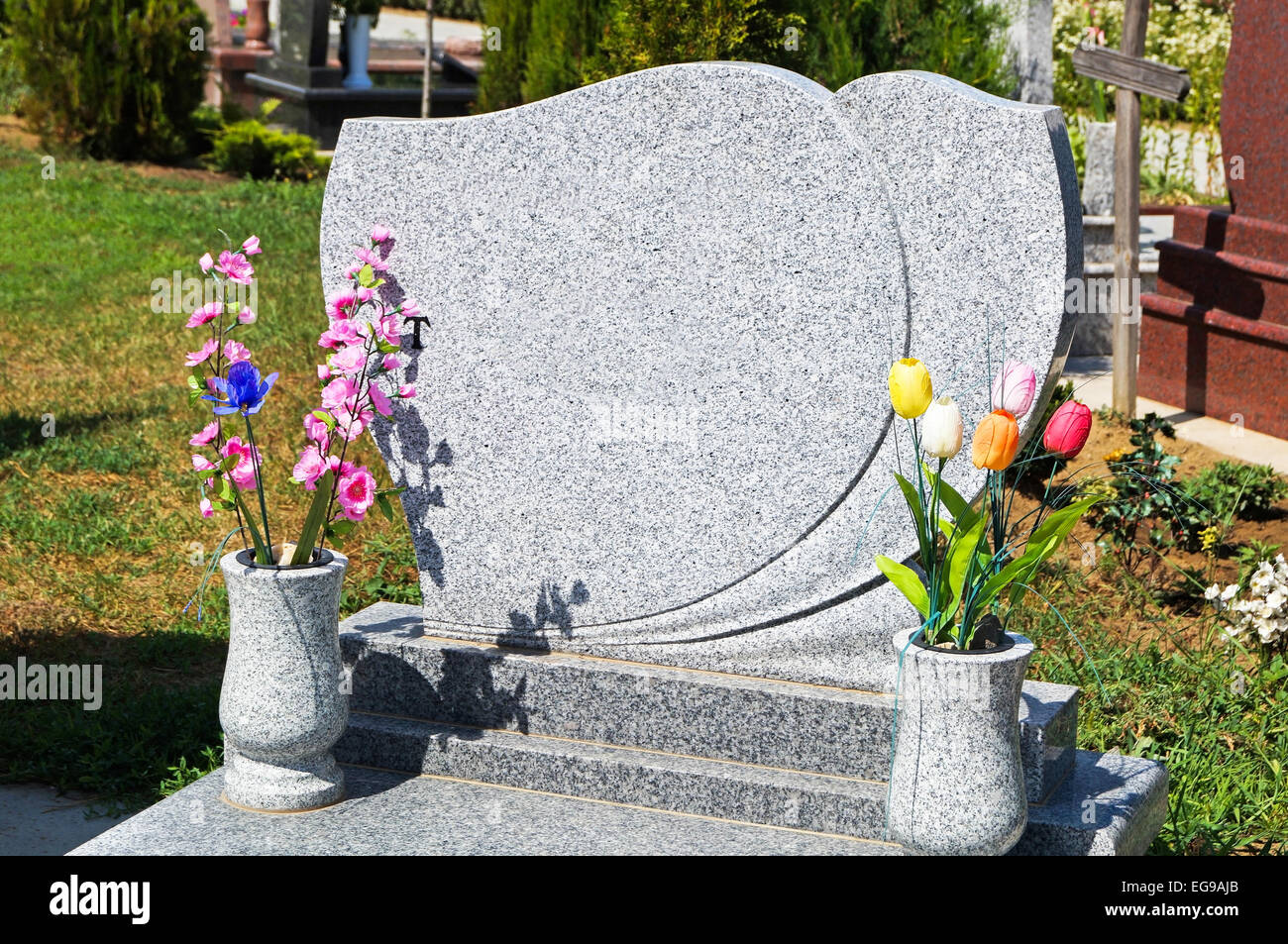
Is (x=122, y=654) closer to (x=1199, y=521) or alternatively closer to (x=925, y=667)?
(x=925, y=667)

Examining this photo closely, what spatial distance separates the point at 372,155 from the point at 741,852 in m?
2.01

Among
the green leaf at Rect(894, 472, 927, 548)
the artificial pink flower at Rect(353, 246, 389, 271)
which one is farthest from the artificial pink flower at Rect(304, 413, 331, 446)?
the green leaf at Rect(894, 472, 927, 548)

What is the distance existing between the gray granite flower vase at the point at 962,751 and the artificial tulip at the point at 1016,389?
514 millimetres

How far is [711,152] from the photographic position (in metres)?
3.50

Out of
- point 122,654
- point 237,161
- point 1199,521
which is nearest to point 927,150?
point 1199,521

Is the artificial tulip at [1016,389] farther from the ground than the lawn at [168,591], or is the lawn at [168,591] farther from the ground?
the artificial tulip at [1016,389]

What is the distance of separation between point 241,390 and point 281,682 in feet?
2.28

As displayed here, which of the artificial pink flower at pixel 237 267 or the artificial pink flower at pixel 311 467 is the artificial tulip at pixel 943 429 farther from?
the artificial pink flower at pixel 237 267

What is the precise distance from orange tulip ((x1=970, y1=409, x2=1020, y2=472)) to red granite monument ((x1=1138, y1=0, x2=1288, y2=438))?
4624mm

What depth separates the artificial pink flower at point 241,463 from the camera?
3.50m

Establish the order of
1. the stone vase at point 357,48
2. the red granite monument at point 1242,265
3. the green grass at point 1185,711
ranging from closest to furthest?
1. the green grass at point 1185,711
2. the red granite monument at point 1242,265
3. the stone vase at point 357,48

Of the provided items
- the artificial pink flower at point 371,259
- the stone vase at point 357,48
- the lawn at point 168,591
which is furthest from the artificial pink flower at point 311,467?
the stone vase at point 357,48

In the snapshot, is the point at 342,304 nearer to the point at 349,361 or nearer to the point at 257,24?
the point at 349,361

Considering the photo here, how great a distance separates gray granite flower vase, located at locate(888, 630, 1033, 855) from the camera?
2924 millimetres
